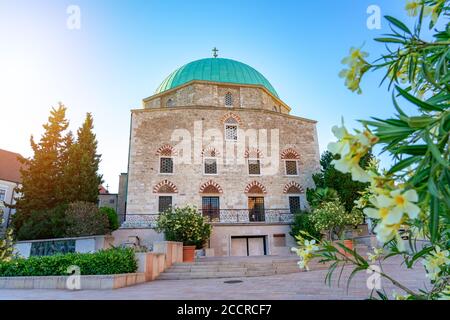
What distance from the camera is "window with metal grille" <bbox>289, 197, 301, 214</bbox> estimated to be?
69.7ft

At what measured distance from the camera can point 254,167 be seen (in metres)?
21.9

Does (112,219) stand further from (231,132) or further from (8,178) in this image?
(8,178)

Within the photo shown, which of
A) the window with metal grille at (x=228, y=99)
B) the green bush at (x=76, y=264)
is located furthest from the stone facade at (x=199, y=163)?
the green bush at (x=76, y=264)

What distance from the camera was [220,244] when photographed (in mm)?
18203

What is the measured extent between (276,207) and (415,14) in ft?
65.0

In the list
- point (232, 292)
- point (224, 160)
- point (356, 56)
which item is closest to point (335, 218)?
point (232, 292)

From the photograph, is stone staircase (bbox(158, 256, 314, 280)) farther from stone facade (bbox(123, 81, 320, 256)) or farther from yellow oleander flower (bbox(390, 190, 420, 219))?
yellow oleander flower (bbox(390, 190, 420, 219))

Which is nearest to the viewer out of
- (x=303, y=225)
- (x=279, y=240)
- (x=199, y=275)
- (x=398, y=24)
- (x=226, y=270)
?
(x=398, y=24)

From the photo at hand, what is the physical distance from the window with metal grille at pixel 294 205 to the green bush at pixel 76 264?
14701 millimetres

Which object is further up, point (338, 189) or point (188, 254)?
point (338, 189)

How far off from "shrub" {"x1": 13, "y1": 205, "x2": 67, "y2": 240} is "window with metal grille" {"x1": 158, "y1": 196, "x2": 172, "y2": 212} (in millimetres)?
5836

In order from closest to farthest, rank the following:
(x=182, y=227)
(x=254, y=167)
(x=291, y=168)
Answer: (x=182, y=227) < (x=254, y=167) < (x=291, y=168)

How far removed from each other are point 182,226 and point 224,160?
30.0 ft
